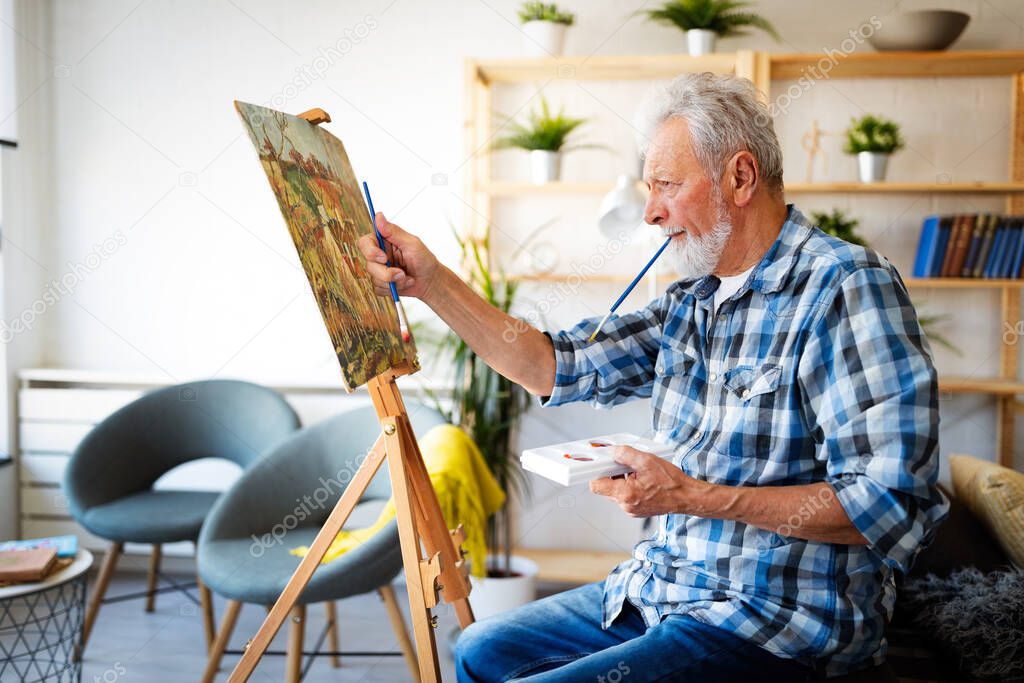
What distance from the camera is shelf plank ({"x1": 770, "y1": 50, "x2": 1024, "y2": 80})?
274cm

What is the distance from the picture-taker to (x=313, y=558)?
1556mm

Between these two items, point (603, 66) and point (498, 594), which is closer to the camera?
point (498, 594)

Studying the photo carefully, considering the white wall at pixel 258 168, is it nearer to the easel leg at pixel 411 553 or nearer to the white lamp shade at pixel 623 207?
the white lamp shade at pixel 623 207

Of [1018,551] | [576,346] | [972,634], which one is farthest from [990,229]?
[576,346]

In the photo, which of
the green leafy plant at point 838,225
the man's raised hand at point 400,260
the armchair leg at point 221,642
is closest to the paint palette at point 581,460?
the man's raised hand at point 400,260

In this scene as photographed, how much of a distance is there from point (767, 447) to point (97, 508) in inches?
82.5

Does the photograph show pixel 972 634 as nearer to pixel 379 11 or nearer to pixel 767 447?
pixel 767 447

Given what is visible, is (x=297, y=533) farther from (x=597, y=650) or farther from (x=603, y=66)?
(x=603, y=66)

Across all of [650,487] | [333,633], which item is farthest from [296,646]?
Answer: [650,487]

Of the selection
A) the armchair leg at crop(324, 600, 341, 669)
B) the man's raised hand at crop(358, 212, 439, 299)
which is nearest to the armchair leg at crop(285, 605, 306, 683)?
the armchair leg at crop(324, 600, 341, 669)

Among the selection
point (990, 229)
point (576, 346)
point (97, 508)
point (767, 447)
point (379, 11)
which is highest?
point (379, 11)

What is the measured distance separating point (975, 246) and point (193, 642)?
2789mm

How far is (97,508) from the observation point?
256cm

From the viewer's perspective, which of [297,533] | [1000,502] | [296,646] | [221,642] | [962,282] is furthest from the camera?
[962,282]
